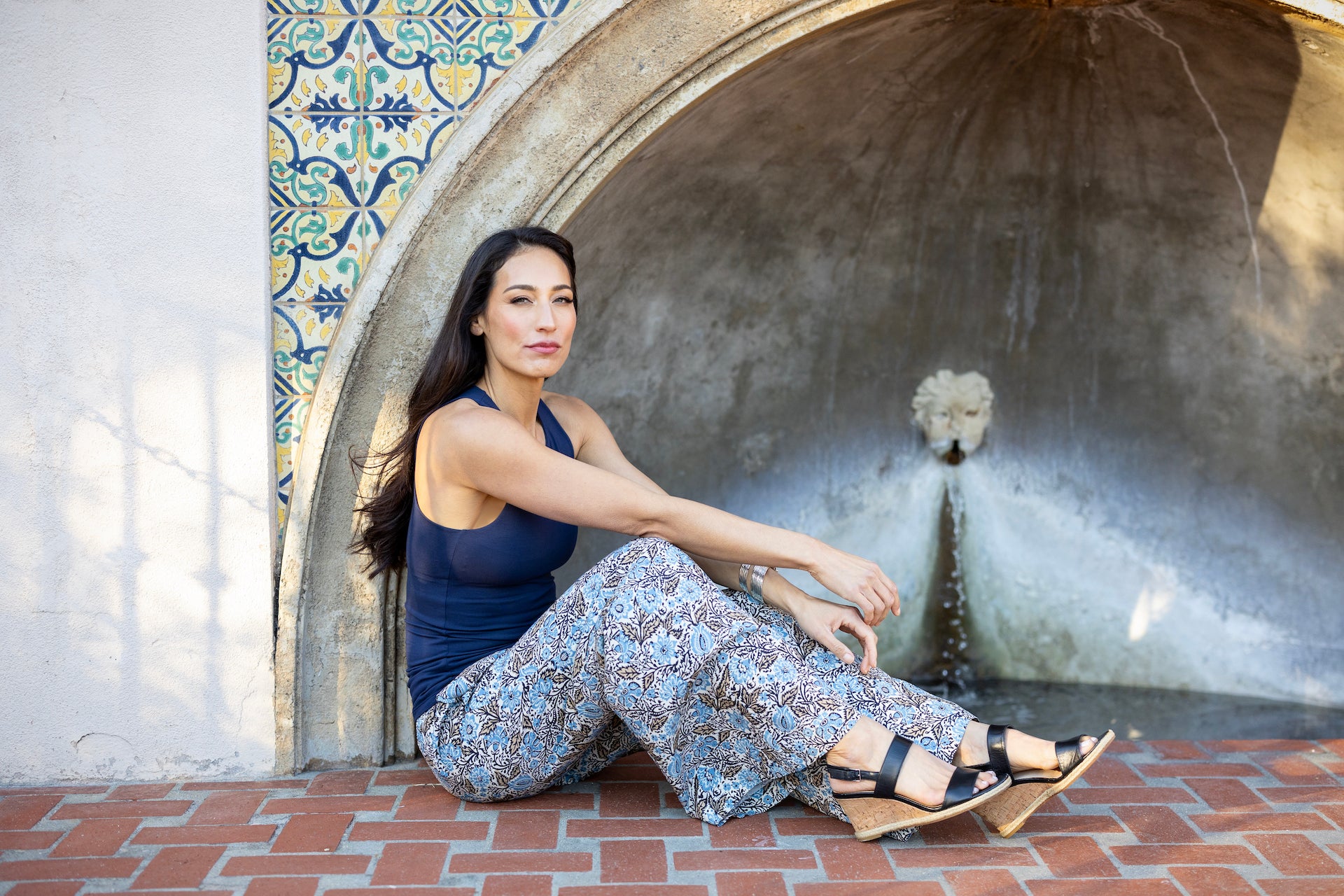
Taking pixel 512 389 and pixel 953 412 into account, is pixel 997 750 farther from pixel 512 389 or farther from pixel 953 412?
pixel 953 412

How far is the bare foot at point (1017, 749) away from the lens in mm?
2416

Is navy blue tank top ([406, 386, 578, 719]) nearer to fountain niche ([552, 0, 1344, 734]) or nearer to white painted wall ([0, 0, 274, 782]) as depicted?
white painted wall ([0, 0, 274, 782])

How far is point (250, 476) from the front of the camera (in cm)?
279

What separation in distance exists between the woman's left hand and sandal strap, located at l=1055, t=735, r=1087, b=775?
1.35ft

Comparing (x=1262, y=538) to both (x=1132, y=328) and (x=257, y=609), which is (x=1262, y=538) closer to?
(x=1132, y=328)

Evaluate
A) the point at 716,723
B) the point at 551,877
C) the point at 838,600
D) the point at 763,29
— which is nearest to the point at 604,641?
the point at 716,723

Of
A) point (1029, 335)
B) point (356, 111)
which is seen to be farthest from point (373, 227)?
point (1029, 335)

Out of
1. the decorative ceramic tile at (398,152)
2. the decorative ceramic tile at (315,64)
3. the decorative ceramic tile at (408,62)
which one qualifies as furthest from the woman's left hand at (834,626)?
the decorative ceramic tile at (315,64)

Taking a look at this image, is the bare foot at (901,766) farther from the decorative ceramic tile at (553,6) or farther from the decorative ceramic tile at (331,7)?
the decorative ceramic tile at (331,7)

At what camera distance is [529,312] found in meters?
2.64

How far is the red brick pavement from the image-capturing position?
7.58 ft

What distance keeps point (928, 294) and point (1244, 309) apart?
1.08 metres

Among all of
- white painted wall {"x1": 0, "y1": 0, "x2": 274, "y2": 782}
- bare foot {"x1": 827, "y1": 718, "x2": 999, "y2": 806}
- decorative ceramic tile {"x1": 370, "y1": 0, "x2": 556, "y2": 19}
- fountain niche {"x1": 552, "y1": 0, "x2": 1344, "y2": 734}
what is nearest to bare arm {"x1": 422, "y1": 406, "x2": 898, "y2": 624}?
bare foot {"x1": 827, "y1": 718, "x2": 999, "y2": 806}

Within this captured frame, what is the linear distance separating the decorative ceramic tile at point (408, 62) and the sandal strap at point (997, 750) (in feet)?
6.23
